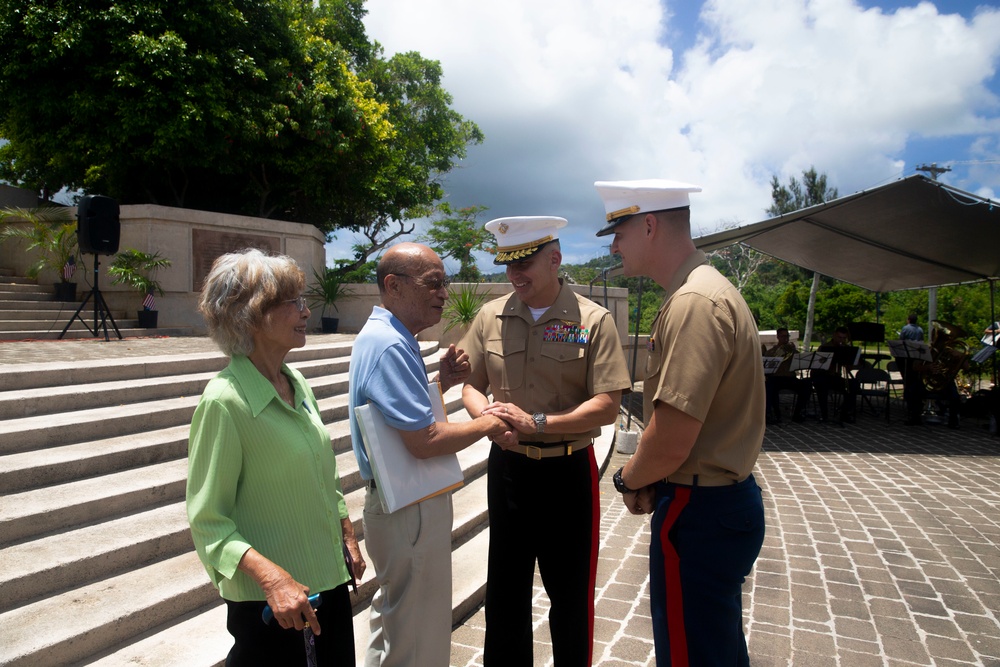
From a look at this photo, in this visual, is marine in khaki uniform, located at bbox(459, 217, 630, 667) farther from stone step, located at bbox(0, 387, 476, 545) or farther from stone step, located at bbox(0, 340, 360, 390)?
stone step, located at bbox(0, 340, 360, 390)

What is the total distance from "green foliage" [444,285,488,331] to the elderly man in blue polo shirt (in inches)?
349

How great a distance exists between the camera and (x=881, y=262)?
1357 cm

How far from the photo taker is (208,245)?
11.8 meters

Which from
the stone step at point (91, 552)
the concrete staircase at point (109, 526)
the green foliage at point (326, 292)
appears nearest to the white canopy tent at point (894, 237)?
the concrete staircase at point (109, 526)

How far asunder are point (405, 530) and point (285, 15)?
1561 cm

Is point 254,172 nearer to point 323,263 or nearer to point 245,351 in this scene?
point 323,263

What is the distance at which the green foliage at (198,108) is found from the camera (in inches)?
445

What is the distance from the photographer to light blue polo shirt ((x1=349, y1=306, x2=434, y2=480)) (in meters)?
2.06

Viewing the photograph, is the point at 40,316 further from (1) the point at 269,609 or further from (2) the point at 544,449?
(1) the point at 269,609

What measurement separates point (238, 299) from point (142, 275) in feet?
35.2

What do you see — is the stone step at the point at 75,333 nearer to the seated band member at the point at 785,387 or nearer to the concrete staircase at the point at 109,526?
the concrete staircase at the point at 109,526

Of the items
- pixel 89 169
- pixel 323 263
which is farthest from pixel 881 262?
pixel 89 169

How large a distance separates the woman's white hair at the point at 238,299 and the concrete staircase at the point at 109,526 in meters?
1.79

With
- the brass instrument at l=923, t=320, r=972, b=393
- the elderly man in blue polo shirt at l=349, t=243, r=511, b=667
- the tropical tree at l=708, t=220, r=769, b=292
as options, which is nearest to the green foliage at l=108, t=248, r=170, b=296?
the elderly man in blue polo shirt at l=349, t=243, r=511, b=667
